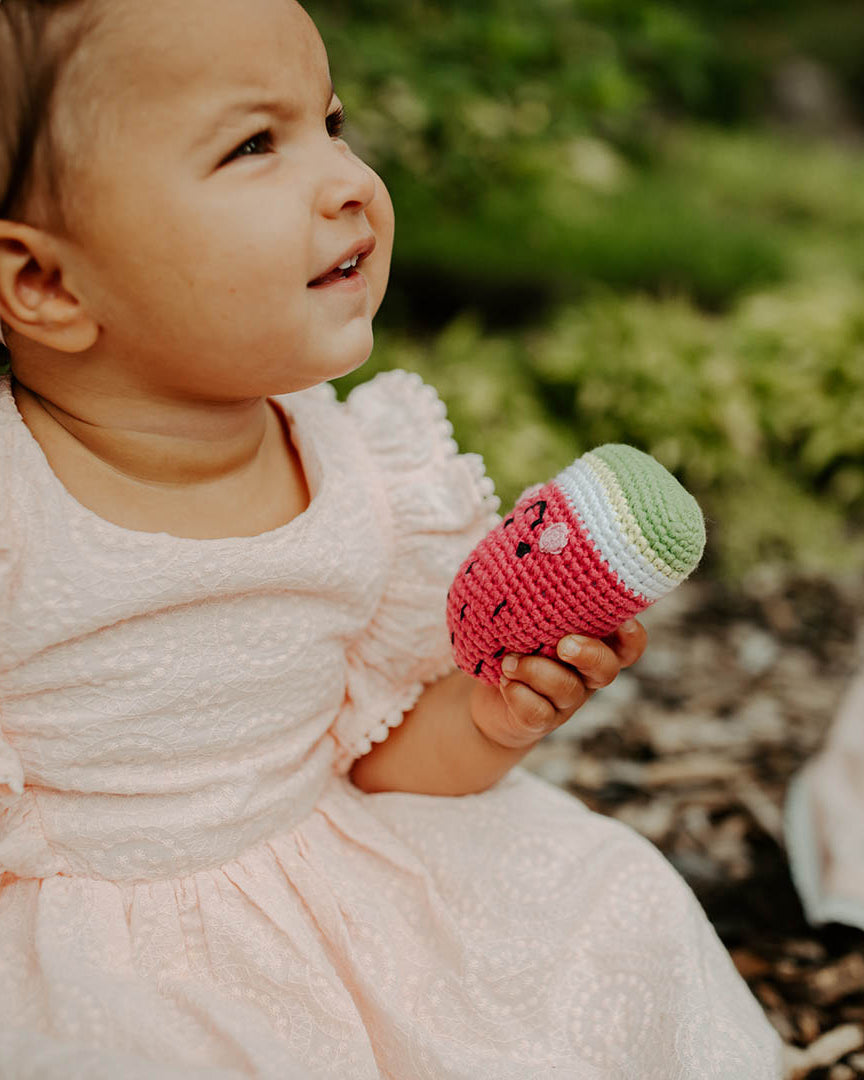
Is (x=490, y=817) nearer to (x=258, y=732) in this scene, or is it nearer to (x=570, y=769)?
(x=258, y=732)

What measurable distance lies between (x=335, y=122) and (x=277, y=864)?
2.55 ft

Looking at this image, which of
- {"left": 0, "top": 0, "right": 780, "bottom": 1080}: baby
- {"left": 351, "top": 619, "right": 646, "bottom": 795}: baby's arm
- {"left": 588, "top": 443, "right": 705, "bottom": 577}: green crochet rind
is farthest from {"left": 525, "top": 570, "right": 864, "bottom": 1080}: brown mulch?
{"left": 588, "top": 443, "right": 705, "bottom": 577}: green crochet rind

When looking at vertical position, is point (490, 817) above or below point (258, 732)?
below

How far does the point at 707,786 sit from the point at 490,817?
97cm

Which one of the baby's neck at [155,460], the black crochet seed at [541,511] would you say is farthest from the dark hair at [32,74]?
the black crochet seed at [541,511]

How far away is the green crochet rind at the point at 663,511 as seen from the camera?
3.29 feet

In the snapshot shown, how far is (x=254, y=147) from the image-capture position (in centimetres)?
97

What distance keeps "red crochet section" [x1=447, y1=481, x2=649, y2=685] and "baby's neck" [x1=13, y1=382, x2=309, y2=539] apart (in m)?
0.24

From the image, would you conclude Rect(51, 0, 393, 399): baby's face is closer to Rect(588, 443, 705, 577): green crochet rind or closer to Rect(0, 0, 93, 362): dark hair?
Rect(0, 0, 93, 362): dark hair

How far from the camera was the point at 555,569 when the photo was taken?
3.41 ft

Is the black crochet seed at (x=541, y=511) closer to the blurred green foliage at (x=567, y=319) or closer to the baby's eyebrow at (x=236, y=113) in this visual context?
the baby's eyebrow at (x=236, y=113)

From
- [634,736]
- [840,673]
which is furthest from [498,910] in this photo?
[840,673]

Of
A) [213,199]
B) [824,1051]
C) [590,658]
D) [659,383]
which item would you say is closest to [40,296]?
[213,199]

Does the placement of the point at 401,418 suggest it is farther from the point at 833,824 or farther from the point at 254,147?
the point at 833,824
